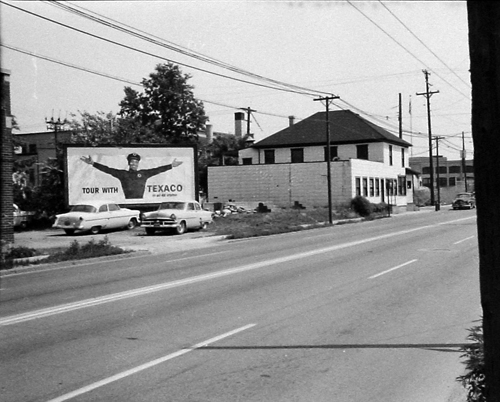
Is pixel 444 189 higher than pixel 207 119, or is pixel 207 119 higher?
pixel 207 119

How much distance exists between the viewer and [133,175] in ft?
134

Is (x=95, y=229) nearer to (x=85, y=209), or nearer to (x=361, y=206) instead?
(x=85, y=209)

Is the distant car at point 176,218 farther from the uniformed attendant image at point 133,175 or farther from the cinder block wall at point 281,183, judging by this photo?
the cinder block wall at point 281,183

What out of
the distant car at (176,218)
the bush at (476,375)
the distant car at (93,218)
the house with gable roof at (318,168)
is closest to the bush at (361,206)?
the house with gable roof at (318,168)

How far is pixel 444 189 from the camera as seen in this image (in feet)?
314

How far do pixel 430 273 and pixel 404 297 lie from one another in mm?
3489

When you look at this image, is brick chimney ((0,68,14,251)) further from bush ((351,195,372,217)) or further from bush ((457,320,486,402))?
bush ((351,195,372,217))

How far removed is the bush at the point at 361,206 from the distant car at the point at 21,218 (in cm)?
2435

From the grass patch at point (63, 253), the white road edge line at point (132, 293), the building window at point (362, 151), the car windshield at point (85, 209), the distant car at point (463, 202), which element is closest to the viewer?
the white road edge line at point (132, 293)

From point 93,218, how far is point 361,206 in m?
24.5

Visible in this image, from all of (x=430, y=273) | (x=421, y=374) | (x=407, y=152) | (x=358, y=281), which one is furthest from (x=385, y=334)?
(x=407, y=152)

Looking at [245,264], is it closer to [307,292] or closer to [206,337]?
[307,292]

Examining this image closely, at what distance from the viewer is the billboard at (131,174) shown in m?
39.5

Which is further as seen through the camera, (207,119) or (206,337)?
(207,119)
